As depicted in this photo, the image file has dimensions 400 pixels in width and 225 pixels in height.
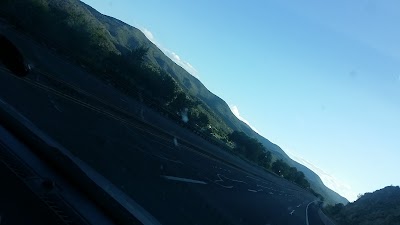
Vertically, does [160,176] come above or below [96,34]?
below

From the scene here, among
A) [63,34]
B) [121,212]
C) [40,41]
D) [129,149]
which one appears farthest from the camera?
[63,34]

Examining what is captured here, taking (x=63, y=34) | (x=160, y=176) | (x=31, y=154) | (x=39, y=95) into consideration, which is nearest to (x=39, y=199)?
(x=31, y=154)

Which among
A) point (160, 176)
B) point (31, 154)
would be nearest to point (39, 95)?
point (160, 176)

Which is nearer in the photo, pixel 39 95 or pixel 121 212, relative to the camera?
pixel 121 212

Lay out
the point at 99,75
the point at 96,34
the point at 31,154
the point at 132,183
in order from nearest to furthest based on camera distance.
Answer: the point at 31,154 → the point at 132,183 → the point at 99,75 → the point at 96,34

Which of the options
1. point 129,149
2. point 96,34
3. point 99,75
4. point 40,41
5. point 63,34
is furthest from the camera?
point 96,34

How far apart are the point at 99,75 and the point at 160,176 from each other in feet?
99.6

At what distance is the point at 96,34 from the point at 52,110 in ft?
215

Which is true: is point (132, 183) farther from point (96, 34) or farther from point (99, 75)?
point (96, 34)

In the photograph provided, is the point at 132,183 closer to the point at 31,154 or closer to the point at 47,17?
the point at 31,154

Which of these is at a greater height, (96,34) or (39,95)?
(96,34)

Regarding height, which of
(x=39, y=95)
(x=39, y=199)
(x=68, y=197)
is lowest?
(x=39, y=95)

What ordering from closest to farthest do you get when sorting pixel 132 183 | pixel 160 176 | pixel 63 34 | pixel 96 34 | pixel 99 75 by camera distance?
pixel 132 183 → pixel 160 176 → pixel 99 75 → pixel 63 34 → pixel 96 34

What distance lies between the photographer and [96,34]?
250ft
